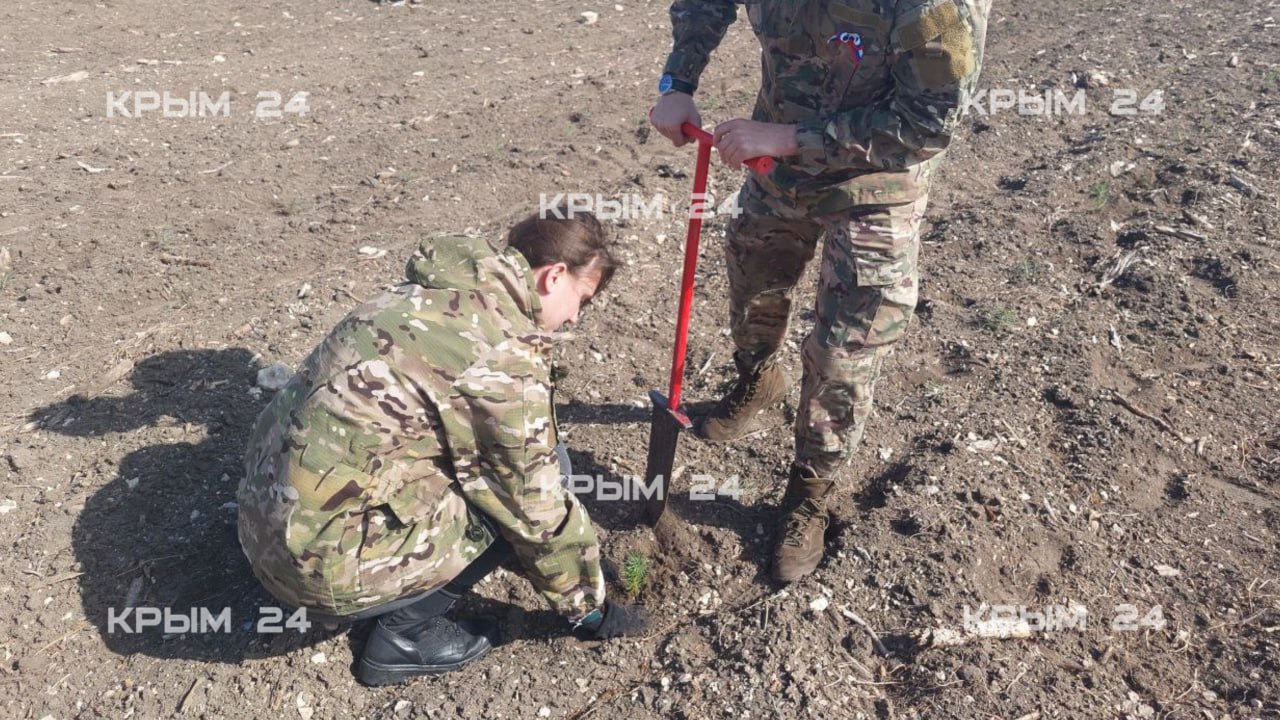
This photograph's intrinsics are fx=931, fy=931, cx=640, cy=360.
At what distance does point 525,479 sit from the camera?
240 cm

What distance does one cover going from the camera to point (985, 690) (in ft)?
9.09

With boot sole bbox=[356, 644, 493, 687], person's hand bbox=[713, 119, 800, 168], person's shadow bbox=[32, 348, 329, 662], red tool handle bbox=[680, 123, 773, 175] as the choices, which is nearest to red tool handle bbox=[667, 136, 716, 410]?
red tool handle bbox=[680, 123, 773, 175]

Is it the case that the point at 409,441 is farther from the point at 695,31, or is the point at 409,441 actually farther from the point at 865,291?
the point at 695,31

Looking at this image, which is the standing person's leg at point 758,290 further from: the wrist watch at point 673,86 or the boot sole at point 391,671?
the boot sole at point 391,671

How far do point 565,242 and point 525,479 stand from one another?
0.62 m

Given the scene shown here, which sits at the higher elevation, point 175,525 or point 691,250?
point 691,250

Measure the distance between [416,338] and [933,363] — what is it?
107 inches

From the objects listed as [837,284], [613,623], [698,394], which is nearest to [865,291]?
[837,284]

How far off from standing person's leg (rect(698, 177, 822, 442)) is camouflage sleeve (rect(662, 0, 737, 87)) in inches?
17.6

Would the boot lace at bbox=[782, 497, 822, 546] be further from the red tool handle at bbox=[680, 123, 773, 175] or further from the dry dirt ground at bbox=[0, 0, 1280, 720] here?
the red tool handle at bbox=[680, 123, 773, 175]

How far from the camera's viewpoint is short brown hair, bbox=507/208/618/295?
7.83 ft

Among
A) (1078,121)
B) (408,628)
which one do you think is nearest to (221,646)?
(408,628)

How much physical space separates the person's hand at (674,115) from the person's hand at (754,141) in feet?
1.41

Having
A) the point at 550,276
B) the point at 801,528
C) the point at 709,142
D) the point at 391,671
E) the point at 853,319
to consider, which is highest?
the point at 709,142
